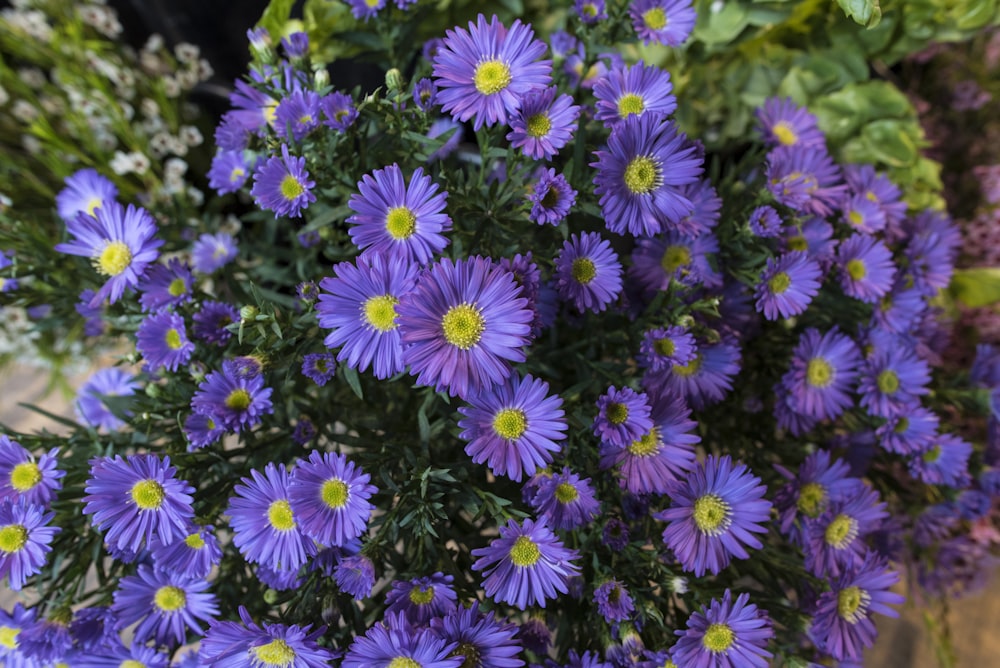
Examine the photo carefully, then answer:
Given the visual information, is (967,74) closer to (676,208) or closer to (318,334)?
(676,208)

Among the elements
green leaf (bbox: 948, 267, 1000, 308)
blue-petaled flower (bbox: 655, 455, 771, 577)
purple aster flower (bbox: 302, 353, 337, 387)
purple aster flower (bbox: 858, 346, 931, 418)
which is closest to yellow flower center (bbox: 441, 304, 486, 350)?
purple aster flower (bbox: 302, 353, 337, 387)

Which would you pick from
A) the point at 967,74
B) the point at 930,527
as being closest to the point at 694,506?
the point at 930,527

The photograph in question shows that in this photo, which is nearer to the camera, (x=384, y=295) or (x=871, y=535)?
(x=384, y=295)

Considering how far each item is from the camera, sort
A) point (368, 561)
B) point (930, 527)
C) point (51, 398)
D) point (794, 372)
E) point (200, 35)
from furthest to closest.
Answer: point (51, 398) < point (200, 35) < point (930, 527) < point (794, 372) < point (368, 561)

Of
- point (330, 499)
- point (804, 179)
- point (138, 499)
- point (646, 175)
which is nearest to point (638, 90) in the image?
point (646, 175)

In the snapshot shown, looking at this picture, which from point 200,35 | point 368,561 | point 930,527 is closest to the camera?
point 368,561

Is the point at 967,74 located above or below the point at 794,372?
above

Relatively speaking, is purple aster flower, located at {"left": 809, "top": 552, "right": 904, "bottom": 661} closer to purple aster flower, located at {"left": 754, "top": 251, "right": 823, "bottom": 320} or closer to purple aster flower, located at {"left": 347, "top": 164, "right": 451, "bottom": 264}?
purple aster flower, located at {"left": 754, "top": 251, "right": 823, "bottom": 320}
